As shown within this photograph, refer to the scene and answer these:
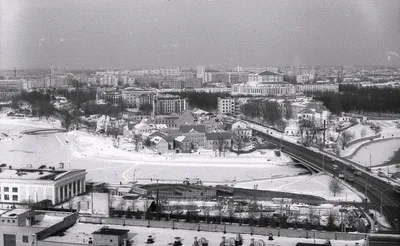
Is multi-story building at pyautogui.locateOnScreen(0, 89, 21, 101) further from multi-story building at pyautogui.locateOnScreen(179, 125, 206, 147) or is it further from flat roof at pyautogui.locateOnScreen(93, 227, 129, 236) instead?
flat roof at pyautogui.locateOnScreen(93, 227, 129, 236)

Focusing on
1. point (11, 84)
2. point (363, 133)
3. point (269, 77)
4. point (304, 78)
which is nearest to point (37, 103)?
point (11, 84)

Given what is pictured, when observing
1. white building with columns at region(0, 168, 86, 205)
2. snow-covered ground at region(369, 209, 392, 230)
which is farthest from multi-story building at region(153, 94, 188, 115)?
snow-covered ground at region(369, 209, 392, 230)

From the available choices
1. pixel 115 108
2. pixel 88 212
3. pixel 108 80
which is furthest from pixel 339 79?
pixel 88 212

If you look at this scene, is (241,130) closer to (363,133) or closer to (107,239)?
(363,133)

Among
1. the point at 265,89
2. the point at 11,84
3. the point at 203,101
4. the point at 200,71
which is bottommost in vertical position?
the point at 203,101

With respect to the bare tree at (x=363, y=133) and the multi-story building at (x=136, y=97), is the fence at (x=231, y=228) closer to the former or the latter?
the bare tree at (x=363, y=133)

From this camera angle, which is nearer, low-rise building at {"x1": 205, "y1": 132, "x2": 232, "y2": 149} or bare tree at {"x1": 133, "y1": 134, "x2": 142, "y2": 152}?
bare tree at {"x1": 133, "y1": 134, "x2": 142, "y2": 152}
